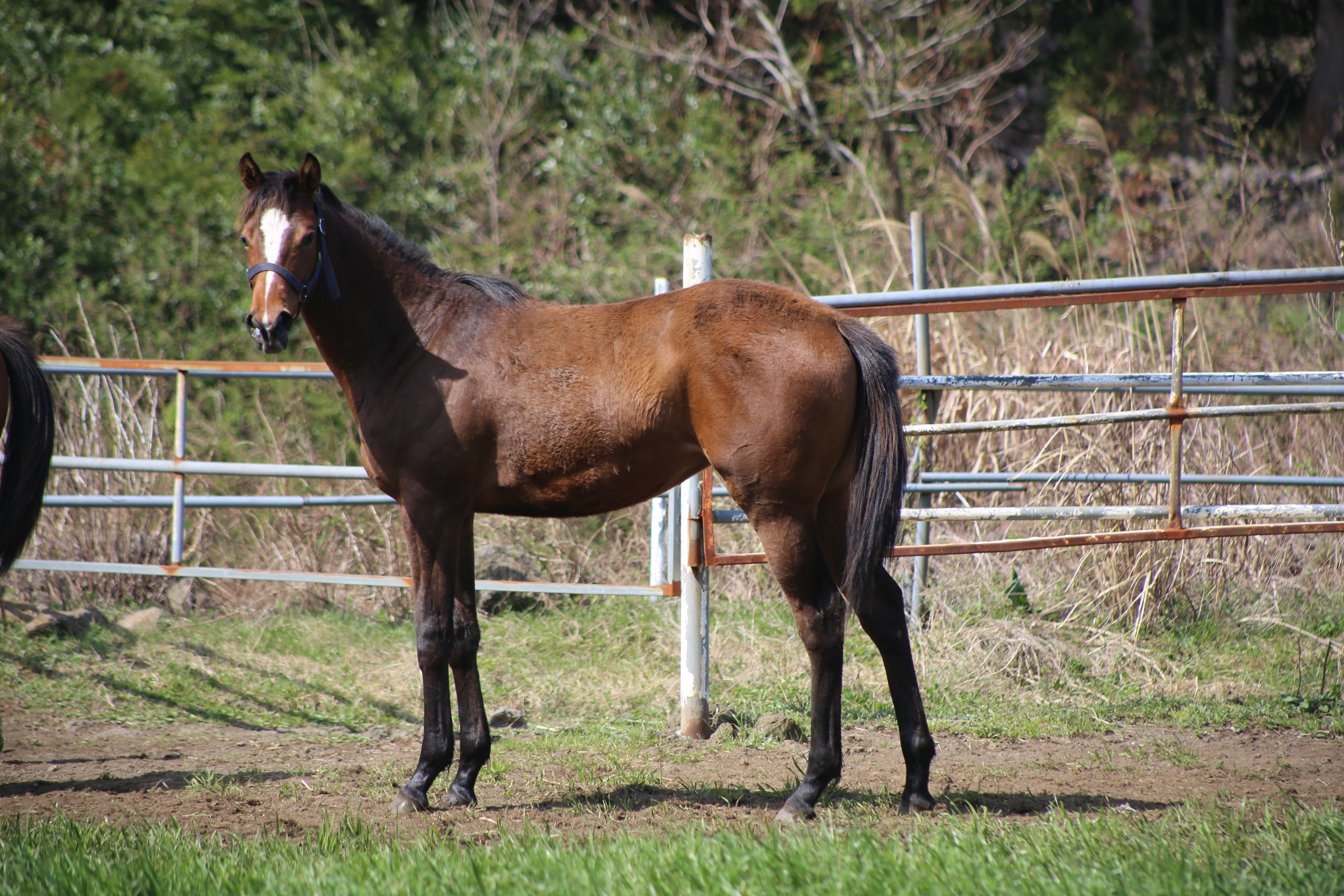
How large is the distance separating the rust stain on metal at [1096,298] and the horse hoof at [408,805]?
2.43 m

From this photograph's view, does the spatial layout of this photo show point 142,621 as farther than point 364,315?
Yes

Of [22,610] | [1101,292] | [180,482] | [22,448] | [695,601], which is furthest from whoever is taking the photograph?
[22,610]

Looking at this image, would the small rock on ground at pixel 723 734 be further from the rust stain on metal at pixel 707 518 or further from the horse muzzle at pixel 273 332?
the horse muzzle at pixel 273 332

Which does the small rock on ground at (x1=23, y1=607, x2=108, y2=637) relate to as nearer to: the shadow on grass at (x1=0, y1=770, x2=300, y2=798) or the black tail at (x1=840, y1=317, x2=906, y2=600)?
the shadow on grass at (x1=0, y1=770, x2=300, y2=798)

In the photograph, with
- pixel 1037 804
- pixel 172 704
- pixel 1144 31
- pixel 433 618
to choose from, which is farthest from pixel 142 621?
pixel 1144 31

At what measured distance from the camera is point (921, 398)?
549 cm

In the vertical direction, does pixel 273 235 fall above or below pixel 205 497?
above

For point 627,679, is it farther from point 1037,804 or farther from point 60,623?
point 60,623

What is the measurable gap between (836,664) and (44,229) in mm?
10641

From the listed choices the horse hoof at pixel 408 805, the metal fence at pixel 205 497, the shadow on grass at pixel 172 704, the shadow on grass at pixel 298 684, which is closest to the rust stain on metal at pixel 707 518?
the metal fence at pixel 205 497

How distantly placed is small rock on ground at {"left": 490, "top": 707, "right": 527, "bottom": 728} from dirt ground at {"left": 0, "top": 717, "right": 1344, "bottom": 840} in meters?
0.12

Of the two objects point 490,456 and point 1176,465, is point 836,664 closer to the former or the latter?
point 490,456

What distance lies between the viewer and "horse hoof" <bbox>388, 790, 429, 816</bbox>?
348cm

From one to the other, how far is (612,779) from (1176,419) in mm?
2625
